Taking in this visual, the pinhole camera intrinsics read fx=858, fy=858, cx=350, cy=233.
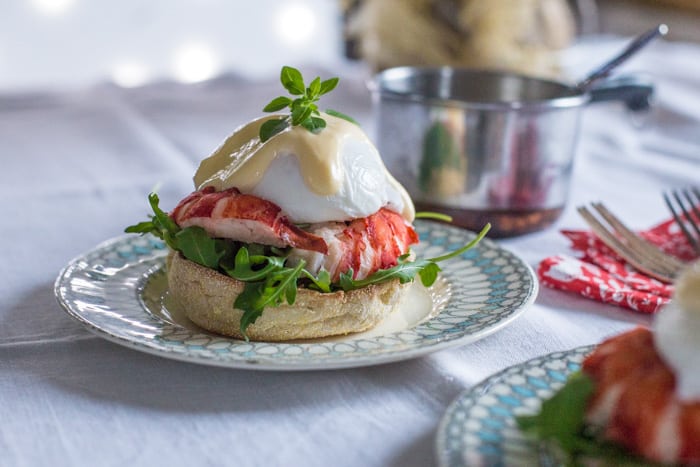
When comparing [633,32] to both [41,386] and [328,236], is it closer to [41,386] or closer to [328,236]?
[328,236]

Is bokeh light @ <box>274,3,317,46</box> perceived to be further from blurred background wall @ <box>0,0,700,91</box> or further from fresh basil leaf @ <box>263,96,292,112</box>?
fresh basil leaf @ <box>263,96,292,112</box>

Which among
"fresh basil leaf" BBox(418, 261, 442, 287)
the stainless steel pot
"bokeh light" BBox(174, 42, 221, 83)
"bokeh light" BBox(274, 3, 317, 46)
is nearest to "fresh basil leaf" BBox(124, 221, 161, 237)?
"fresh basil leaf" BBox(418, 261, 442, 287)

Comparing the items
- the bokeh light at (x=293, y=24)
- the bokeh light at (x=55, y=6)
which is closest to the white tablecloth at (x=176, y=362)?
the bokeh light at (x=55, y=6)

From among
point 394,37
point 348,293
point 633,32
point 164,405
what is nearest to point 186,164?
point 394,37

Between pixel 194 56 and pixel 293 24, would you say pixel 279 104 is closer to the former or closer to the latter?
pixel 194 56

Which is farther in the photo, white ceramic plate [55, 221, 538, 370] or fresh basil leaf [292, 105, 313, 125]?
fresh basil leaf [292, 105, 313, 125]
